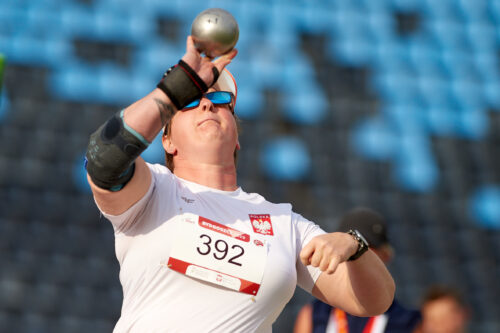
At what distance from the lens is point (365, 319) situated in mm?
3244

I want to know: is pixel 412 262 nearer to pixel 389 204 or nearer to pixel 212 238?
pixel 389 204

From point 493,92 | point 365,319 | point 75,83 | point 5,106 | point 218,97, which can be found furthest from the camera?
point 493,92

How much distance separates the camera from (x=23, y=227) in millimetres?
9422

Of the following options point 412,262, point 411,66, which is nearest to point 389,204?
point 412,262

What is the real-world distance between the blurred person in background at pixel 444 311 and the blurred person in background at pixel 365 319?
70cm

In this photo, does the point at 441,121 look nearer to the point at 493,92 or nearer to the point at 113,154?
the point at 493,92

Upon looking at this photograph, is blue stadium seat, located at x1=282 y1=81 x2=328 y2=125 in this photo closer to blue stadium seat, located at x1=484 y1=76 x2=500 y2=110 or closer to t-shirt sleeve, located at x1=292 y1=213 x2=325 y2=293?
blue stadium seat, located at x1=484 y1=76 x2=500 y2=110

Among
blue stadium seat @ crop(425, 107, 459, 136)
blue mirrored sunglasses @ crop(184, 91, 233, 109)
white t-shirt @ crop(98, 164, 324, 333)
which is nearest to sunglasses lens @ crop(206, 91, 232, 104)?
blue mirrored sunglasses @ crop(184, 91, 233, 109)

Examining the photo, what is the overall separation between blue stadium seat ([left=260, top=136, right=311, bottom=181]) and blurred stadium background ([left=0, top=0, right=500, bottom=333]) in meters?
0.02

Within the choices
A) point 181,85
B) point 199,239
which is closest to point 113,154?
point 181,85

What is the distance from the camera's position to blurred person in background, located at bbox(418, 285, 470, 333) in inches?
157

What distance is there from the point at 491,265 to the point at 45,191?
669 cm

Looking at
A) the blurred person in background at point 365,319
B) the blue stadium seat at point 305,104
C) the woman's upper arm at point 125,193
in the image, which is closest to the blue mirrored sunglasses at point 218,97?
the woman's upper arm at point 125,193

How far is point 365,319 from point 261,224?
4.36ft
